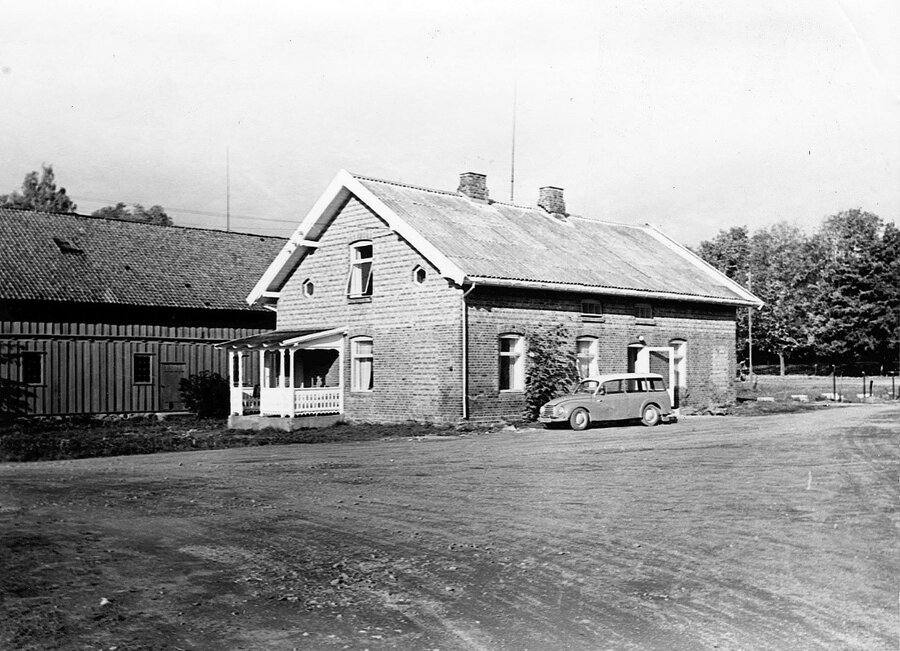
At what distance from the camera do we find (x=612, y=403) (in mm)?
24562

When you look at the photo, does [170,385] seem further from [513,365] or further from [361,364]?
[513,365]

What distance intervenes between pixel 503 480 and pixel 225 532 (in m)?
5.03

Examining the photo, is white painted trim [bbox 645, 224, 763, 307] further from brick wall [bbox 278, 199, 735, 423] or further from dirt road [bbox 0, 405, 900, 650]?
dirt road [bbox 0, 405, 900, 650]

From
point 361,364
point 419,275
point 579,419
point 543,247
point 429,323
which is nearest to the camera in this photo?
point 579,419

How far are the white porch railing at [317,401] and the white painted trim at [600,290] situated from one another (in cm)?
607

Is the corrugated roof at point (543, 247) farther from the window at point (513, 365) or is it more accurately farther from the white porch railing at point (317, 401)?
the white porch railing at point (317, 401)

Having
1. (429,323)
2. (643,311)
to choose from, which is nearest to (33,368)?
(429,323)

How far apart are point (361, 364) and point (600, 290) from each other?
718 cm

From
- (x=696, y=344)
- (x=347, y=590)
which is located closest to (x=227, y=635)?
(x=347, y=590)

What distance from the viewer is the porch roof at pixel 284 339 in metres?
27.3

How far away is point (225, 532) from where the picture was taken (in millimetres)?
9531

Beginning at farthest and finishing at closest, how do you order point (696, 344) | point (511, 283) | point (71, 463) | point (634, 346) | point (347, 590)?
point (696, 344) < point (634, 346) < point (511, 283) < point (71, 463) < point (347, 590)

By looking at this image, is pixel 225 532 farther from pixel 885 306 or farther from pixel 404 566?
pixel 885 306

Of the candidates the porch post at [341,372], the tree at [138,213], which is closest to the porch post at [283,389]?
the porch post at [341,372]
